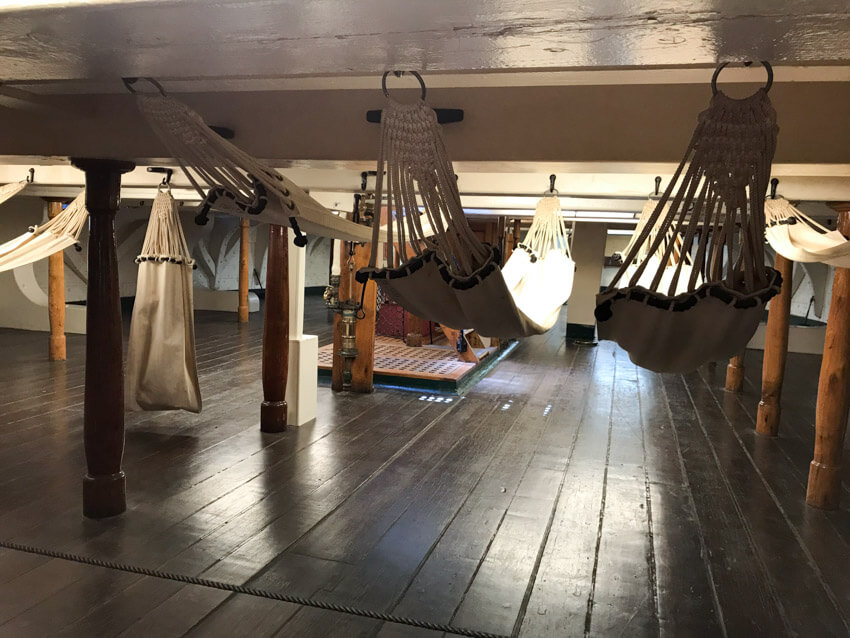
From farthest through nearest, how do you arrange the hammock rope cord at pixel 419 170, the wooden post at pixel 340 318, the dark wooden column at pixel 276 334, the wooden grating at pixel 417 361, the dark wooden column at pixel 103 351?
1. the wooden grating at pixel 417 361
2. the wooden post at pixel 340 318
3. the dark wooden column at pixel 276 334
4. the dark wooden column at pixel 103 351
5. the hammock rope cord at pixel 419 170

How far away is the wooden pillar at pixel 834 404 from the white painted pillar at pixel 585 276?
617 centimetres

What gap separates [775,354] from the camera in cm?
436

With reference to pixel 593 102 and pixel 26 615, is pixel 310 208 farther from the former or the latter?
pixel 26 615

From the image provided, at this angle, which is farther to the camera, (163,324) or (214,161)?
(163,324)

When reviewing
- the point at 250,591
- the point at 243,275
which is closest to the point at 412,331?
the point at 243,275

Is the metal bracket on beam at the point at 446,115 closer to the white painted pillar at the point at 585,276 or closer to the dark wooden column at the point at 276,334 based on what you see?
the dark wooden column at the point at 276,334

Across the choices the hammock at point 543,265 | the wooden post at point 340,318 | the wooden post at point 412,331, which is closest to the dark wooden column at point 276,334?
the wooden post at point 340,318

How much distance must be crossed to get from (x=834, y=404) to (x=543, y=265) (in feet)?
5.36

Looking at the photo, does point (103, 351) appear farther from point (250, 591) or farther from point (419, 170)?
point (419, 170)

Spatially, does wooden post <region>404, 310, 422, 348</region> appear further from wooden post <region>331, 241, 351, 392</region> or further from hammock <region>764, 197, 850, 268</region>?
hammock <region>764, 197, 850, 268</region>

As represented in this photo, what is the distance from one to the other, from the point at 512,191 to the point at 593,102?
61.5 inches

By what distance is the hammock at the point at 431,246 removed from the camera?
125 centimetres

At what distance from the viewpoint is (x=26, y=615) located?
2.03 m

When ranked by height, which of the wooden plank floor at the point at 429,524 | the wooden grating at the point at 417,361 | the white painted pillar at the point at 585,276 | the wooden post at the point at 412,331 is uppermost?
the white painted pillar at the point at 585,276
